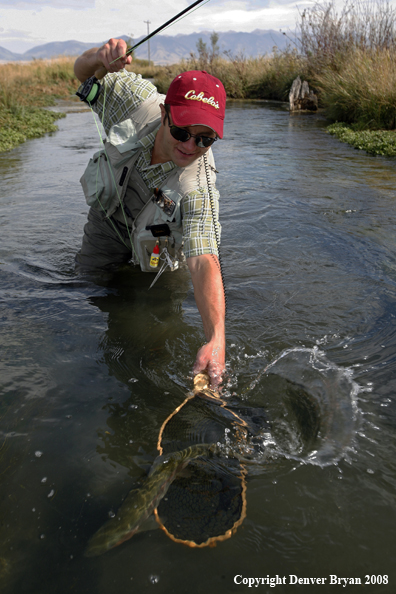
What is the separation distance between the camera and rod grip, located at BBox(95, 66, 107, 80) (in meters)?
3.43

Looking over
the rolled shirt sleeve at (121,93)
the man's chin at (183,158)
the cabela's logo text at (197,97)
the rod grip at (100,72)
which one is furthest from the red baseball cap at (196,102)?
the rod grip at (100,72)

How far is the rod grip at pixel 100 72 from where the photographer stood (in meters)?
3.43

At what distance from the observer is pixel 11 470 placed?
212 centimetres

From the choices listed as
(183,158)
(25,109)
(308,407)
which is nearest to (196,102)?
(183,158)

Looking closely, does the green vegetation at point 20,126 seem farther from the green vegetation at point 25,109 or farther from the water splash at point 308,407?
the water splash at point 308,407

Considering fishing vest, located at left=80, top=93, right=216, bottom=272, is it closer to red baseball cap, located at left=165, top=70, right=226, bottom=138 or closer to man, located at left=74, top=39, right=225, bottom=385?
man, located at left=74, top=39, right=225, bottom=385

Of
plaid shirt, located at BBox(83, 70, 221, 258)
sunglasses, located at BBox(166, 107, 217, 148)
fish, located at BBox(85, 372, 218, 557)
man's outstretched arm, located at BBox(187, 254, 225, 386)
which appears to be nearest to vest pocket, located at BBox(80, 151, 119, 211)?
plaid shirt, located at BBox(83, 70, 221, 258)

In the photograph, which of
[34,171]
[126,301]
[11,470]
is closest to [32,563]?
[11,470]

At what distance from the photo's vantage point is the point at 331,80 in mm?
13781

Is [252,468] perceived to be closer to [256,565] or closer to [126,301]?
[256,565]

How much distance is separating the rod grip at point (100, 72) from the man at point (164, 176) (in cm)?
4

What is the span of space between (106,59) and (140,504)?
3.04 meters

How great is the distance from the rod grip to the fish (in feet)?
9.57

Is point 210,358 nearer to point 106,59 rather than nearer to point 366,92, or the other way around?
point 106,59
